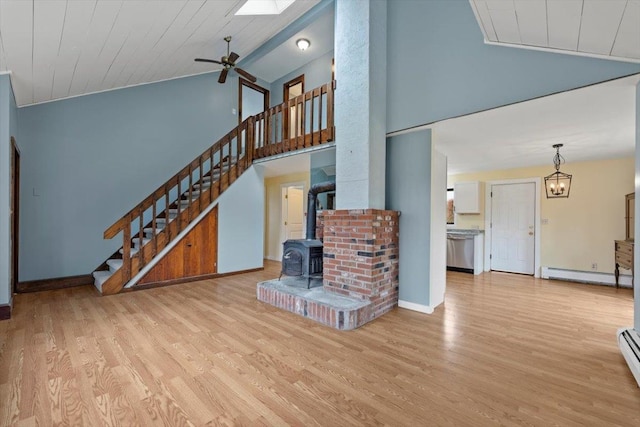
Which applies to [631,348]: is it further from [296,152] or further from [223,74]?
[223,74]

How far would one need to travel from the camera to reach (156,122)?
5379 millimetres

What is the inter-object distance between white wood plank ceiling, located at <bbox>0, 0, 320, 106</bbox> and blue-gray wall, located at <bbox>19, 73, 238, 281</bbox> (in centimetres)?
33

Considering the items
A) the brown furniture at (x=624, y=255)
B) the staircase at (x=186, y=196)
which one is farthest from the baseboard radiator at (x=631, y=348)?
the staircase at (x=186, y=196)

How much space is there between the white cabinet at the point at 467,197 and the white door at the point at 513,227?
0.31 meters

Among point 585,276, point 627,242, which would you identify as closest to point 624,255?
point 627,242

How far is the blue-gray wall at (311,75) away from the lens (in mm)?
5977

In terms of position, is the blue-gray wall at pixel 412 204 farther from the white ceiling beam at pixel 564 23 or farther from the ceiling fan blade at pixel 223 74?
the ceiling fan blade at pixel 223 74

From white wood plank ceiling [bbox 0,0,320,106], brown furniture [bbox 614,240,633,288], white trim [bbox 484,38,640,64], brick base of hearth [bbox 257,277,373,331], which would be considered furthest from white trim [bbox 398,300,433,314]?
white wood plank ceiling [bbox 0,0,320,106]

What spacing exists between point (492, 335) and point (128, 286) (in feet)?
15.4

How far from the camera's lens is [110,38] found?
10.1 ft

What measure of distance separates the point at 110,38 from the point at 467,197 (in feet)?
21.4

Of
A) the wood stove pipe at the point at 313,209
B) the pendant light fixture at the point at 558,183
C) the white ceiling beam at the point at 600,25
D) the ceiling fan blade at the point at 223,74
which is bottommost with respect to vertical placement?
the wood stove pipe at the point at 313,209

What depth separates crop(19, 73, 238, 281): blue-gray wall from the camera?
4.29m

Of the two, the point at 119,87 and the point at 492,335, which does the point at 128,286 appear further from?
the point at 492,335
